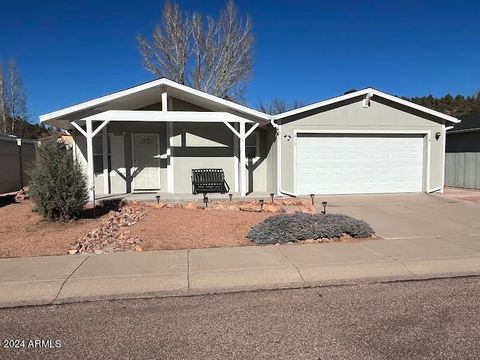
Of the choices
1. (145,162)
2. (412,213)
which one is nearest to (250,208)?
(412,213)

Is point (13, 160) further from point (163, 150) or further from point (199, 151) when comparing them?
point (199, 151)

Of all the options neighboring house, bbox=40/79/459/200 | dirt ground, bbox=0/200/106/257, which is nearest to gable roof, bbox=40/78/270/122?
neighboring house, bbox=40/79/459/200

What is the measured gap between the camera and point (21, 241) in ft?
26.6

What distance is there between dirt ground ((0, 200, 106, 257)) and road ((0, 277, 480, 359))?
2.92 metres

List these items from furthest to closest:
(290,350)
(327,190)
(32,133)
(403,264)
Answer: (32,133) < (327,190) < (403,264) < (290,350)

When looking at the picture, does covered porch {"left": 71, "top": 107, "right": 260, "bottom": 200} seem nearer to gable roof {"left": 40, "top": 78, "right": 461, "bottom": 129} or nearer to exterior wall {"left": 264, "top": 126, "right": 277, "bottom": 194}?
exterior wall {"left": 264, "top": 126, "right": 277, "bottom": 194}

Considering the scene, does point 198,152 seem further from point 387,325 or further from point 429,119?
point 387,325

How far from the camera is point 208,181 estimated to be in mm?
15102

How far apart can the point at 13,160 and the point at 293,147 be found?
1356 cm

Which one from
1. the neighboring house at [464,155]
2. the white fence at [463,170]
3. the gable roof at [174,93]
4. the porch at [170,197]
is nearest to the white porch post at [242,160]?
the porch at [170,197]

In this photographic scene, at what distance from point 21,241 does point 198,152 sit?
8206mm

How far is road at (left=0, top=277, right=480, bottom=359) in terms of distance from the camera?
3699 millimetres

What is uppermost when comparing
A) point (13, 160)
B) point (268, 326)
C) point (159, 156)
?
point (159, 156)

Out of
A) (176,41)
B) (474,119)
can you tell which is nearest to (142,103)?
(474,119)
